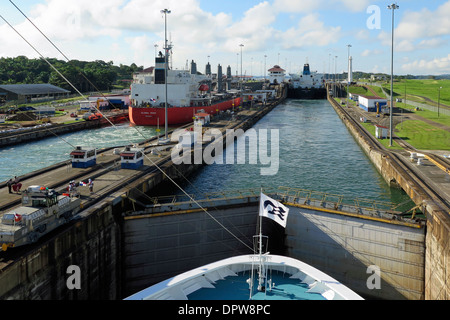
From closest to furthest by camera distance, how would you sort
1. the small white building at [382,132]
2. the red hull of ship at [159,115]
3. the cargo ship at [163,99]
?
the small white building at [382,132]
the red hull of ship at [159,115]
the cargo ship at [163,99]

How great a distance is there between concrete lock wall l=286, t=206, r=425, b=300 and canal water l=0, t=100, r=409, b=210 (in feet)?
36.2

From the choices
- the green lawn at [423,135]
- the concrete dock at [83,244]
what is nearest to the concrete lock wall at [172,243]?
the concrete dock at [83,244]

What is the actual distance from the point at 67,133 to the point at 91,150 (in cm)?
4184

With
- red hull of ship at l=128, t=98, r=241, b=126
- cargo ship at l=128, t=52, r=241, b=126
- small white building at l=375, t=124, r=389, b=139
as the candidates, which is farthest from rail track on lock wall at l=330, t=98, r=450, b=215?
cargo ship at l=128, t=52, r=241, b=126

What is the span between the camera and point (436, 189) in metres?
32.0

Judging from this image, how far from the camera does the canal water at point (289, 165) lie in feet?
137

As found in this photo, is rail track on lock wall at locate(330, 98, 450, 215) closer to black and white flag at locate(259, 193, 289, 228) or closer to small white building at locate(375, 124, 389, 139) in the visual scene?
small white building at locate(375, 124, 389, 139)

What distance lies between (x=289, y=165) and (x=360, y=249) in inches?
1018

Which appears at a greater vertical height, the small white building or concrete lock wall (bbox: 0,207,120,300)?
the small white building

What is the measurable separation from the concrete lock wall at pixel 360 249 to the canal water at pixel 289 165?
11.0 m

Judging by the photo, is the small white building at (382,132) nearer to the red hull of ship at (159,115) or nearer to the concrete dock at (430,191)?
the concrete dock at (430,191)

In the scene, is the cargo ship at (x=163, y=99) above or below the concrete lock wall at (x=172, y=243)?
above

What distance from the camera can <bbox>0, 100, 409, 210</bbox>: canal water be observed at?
1650 inches

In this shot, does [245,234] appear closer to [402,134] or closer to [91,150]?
[91,150]
